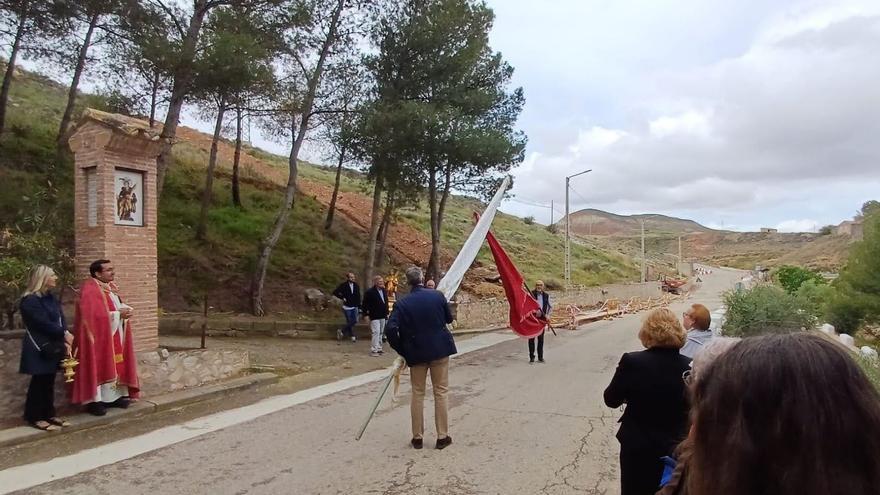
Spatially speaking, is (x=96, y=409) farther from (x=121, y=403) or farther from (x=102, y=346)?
(x=102, y=346)

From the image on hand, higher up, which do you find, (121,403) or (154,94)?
(154,94)

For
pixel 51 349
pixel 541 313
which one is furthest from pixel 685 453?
pixel 541 313

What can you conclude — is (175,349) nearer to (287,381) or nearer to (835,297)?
(287,381)

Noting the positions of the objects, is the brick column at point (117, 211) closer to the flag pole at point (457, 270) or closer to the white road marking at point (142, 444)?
the white road marking at point (142, 444)

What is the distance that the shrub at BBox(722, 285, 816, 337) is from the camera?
13.1m

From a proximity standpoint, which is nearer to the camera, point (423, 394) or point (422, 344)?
point (422, 344)

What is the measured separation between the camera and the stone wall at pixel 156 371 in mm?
6582

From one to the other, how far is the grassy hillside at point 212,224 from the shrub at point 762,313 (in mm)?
11829

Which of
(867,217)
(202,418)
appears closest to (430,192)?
(202,418)

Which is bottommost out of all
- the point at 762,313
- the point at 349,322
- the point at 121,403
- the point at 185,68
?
the point at 121,403

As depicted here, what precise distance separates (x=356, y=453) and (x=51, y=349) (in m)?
3.41

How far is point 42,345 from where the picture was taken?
6344 mm

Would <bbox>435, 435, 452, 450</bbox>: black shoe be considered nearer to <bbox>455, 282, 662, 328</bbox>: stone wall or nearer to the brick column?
the brick column

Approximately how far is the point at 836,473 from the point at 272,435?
6332mm
